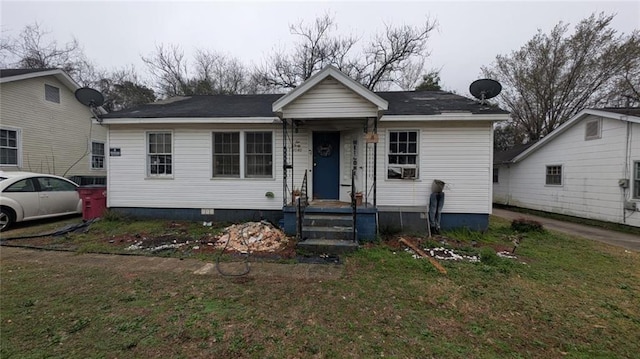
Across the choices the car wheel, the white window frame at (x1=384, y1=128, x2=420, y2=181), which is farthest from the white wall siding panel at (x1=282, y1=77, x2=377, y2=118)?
the car wheel

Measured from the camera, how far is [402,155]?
7.57 metres

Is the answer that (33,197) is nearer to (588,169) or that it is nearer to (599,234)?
(599,234)

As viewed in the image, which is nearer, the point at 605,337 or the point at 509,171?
the point at 605,337

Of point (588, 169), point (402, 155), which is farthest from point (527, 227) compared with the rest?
point (588, 169)

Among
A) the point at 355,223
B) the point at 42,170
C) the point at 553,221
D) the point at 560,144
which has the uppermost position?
the point at 560,144

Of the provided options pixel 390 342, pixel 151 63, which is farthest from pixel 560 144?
pixel 151 63

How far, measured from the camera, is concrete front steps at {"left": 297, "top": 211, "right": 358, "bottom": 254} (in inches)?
221

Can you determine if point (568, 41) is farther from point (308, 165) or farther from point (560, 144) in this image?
point (308, 165)

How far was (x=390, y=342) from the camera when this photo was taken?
273 centimetres

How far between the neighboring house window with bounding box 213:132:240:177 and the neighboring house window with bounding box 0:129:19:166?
28.4ft

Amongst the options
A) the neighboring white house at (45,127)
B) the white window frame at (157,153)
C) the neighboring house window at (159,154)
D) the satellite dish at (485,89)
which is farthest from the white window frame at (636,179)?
the neighboring white house at (45,127)

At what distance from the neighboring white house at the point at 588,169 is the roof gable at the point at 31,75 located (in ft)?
68.9

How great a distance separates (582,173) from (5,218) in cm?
1885

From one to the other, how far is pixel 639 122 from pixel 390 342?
11.3 m
